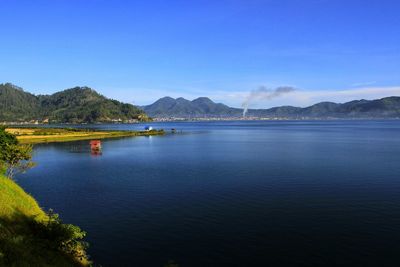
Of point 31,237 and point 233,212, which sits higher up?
point 31,237

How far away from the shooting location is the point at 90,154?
132m

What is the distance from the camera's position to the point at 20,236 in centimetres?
2573

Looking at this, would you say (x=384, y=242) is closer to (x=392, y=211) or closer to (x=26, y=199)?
(x=392, y=211)

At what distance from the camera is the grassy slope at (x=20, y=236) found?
2183 cm

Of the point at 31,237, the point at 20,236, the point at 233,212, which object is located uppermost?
the point at 20,236

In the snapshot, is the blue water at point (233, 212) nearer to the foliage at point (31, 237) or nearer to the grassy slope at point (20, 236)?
the foliage at point (31, 237)

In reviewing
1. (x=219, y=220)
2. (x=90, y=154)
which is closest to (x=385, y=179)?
(x=219, y=220)

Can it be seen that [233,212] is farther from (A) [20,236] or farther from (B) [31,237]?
(A) [20,236]

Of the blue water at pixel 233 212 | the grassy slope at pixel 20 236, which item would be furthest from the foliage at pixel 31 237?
the blue water at pixel 233 212

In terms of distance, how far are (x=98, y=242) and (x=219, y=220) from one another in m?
15.8

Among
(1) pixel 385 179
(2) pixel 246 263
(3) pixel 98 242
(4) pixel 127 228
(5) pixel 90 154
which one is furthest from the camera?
(5) pixel 90 154

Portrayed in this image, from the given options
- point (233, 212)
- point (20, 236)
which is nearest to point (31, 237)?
point (20, 236)

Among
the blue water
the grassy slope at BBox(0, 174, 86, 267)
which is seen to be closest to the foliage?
the grassy slope at BBox(0, 174, 86, 267)

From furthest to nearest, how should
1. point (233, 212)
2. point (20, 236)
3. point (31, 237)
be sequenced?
point (233, 212)
point (31, 237)
point (20, 236)
